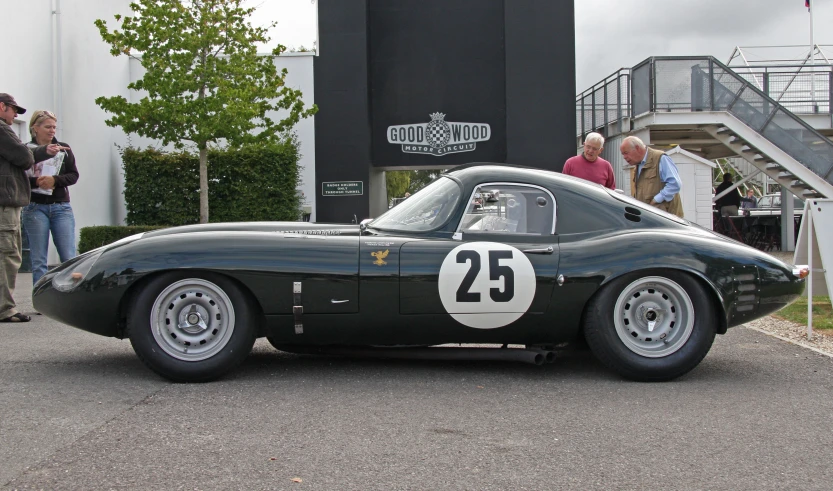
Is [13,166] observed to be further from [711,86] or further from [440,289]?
[711,86]

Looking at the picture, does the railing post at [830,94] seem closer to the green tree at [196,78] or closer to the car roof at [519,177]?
the green tree at [196,78]

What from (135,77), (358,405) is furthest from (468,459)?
(135,77)

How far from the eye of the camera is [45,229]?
24.0 feet

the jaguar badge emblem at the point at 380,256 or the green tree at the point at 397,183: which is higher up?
the green tree at the point at 397,183

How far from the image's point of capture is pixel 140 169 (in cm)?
1750

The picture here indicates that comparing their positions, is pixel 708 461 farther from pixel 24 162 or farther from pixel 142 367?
pixel 24 162

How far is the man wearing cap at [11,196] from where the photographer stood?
665 cm

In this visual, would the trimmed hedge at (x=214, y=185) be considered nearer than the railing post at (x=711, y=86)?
No

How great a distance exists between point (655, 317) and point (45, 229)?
5552 mm

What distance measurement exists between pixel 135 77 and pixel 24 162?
44.6 ft

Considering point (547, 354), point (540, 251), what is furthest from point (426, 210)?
point (547, 354)

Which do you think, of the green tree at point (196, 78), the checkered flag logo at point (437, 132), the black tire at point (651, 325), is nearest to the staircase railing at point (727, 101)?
the checkered flag logo at point (437, 132)

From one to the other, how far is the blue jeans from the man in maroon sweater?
15.6 feet

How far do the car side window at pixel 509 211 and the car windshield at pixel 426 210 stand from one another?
0.43ft
